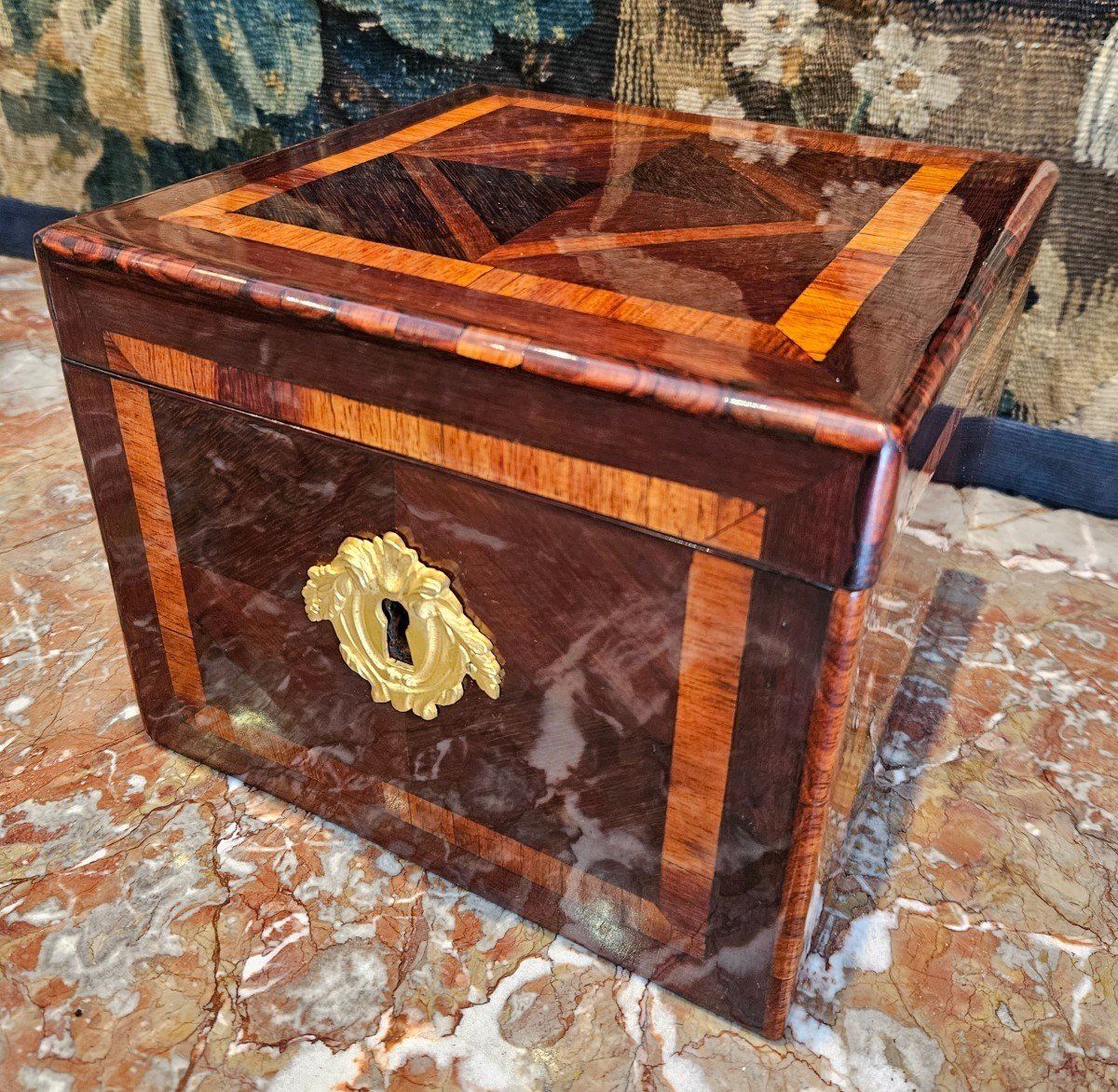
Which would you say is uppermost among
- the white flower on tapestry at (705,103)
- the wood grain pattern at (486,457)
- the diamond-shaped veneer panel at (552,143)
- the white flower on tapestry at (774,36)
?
the white flower on tapestry at (774,36)

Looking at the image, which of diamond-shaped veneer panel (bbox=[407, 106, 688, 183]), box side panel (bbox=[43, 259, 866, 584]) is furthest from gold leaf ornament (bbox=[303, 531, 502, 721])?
diamond-shaped veneer panel (bbox=[407, 106, 688, 183])

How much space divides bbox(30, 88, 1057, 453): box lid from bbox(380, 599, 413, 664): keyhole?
0.25 m

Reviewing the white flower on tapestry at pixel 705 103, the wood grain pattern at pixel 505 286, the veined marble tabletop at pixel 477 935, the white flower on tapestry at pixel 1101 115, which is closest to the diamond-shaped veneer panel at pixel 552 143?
the wood grain pattern at pixel 505 286

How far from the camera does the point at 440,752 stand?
99cm

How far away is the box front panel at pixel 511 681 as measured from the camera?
0.80 m

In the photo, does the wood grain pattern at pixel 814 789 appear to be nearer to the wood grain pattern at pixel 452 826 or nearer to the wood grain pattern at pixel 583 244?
the wood grain pattern at pixel 452 826

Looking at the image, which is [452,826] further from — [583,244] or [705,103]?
[705,103]

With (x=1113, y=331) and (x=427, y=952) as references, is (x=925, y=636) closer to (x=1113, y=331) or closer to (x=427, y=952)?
(x=1113, y=331)

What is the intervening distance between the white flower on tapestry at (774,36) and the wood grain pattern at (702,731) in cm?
108

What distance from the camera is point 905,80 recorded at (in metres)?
1.52

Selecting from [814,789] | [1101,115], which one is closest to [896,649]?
[814,789]

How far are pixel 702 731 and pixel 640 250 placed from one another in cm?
40

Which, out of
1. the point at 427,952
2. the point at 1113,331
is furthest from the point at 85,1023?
the point at 1113,331

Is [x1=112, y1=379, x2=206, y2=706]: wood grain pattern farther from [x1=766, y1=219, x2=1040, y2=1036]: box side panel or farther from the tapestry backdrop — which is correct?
the tapestry backdrop
